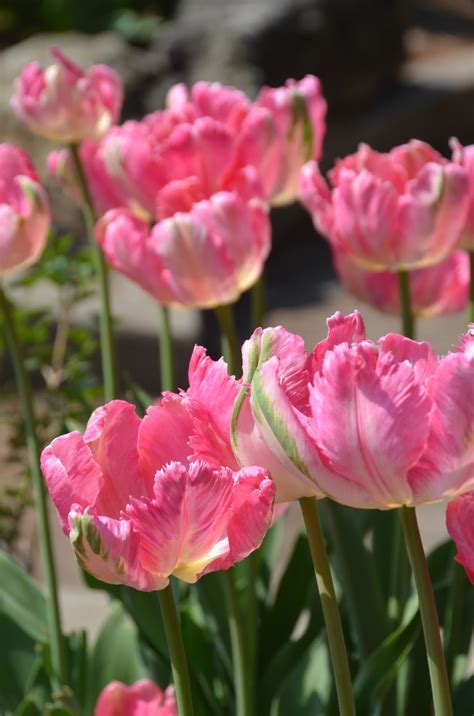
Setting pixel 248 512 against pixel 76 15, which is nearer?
pixel 248 512

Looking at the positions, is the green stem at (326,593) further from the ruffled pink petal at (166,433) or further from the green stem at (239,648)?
the green stem at (239,648)

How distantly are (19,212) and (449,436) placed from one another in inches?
23.7

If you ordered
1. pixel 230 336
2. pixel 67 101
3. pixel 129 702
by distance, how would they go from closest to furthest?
pixel 129 702, pixel 230 336, pixel 67 101

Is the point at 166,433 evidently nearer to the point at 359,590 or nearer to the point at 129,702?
the point at 129,702

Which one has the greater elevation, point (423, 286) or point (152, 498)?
point (152, 498)

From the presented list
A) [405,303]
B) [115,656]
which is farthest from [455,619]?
[115,656]

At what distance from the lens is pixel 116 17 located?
497 cm

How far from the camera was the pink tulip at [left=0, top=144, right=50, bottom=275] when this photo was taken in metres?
1.03

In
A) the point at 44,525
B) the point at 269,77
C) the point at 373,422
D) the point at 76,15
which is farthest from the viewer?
the point at 76,15

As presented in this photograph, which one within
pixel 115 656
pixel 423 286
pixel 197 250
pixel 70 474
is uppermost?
pixel 70 474

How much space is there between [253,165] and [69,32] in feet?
13.8

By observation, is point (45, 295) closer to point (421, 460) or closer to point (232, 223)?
point (232, 223)

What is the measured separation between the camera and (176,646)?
1.94ft

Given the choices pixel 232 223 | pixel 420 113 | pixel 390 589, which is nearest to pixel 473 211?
pixel 232 223
